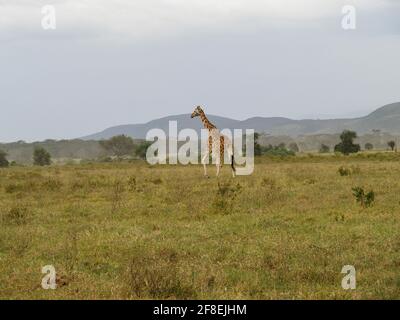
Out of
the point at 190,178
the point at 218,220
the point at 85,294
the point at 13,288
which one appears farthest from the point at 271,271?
the point at 190,178

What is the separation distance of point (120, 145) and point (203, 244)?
10650 cm

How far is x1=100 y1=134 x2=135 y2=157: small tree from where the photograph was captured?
11706 cm

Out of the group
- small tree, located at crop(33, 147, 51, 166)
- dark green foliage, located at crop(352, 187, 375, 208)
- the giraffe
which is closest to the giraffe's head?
the giraffe

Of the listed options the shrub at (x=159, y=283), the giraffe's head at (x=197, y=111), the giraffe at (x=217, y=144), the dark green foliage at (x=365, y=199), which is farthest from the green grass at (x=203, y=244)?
the giraffe's head at (x=197, y=111)

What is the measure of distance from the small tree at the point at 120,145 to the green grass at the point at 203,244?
96.6m

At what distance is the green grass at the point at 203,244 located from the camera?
28.0ft

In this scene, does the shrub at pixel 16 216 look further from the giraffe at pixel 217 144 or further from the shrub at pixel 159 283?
the giraffe at pixel 217 144

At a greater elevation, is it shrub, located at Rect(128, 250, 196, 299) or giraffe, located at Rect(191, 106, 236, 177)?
giraffe, located at Rect(191, 106, 236, 177)

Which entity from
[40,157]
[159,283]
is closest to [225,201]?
[159,283]

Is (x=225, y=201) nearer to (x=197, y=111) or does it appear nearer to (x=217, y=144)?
(x=217, y=144)

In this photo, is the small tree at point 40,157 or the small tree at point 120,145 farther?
the small tree at point 120,145

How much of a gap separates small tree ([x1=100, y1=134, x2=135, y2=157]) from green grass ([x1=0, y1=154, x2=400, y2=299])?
317 ft

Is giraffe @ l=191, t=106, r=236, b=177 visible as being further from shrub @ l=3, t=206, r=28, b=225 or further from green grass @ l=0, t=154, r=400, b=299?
shrub @ l=3, t=206, r=28, b=225

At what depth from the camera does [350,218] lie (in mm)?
14195
